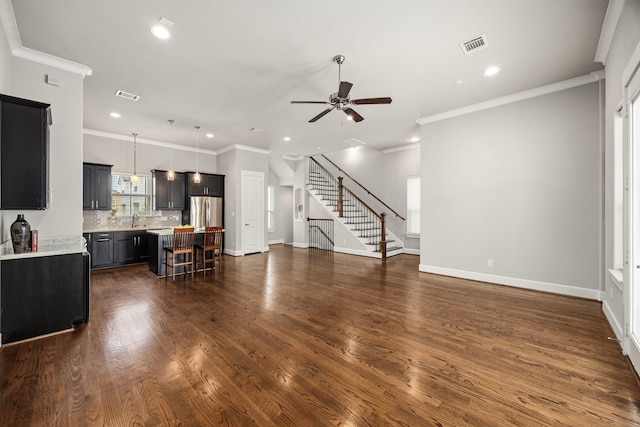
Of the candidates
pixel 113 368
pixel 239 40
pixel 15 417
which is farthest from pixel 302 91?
pixel 15 417

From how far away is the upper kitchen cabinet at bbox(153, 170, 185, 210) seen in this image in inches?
286

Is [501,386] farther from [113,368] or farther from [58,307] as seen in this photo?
[58,307]

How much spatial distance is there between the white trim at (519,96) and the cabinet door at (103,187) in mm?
7424

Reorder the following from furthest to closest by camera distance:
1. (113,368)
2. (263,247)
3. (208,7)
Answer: (263,247) → (208,7) → (113,368)

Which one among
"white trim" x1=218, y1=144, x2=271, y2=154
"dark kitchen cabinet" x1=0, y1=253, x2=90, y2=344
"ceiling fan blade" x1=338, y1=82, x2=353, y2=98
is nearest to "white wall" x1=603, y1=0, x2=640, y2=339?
"ceiling fan blade" x1=338, y1=82, x2=353, y2=98

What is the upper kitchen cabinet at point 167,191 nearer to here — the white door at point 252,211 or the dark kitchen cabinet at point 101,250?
the dark kitchen cabinet at point 101,250

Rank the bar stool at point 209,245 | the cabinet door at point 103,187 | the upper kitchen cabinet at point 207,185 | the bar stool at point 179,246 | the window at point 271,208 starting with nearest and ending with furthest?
1. the bar stool at point 179,246
2. the bar stool at point 209,245
3. the cabinet door at point 103,187
4. the upper kitchen cabinet at point 207,185
5. the window at point 271,208

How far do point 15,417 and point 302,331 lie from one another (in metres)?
2.21

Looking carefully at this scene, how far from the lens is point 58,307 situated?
9.91 feet

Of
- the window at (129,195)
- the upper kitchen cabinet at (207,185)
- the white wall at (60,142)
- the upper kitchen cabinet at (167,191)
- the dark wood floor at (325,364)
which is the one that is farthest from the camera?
the upper kitchen cabinet at (207,185)

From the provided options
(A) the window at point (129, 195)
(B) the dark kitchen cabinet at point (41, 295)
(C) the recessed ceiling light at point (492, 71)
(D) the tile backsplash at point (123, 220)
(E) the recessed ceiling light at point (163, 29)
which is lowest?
(B) the dark kitchen cabinet at point (41, 295)

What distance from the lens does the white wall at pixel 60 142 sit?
10.9 feet

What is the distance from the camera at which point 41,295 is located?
9.61ft

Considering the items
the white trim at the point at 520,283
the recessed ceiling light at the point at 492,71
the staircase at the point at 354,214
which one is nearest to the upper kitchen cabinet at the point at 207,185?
the staircase at the point at 354,214
